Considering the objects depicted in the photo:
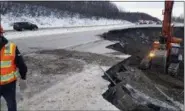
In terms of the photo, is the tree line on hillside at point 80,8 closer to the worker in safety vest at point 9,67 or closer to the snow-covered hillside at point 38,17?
the snow-covered hillside at point 38,17

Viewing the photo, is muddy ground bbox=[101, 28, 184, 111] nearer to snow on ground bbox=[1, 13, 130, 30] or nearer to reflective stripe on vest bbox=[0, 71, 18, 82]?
reflective stripe on vest bbox=[0, 71, 18, 82]

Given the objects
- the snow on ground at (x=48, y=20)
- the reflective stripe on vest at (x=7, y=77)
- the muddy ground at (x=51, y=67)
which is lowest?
the snow on ground at (x=48, y=20)

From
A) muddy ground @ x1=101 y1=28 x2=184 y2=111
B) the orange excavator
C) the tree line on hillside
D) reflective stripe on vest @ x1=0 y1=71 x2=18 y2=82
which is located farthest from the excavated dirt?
the tree line on hillside

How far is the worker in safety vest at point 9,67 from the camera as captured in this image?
5.99m

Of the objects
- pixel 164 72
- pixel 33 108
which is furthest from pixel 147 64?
pixel 33 108

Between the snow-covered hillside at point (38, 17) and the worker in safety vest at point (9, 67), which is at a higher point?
the worker in safety vest at point (9, 67)

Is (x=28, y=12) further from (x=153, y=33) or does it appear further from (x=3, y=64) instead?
(x=3, y=64)

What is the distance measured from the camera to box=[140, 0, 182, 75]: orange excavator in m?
16.1

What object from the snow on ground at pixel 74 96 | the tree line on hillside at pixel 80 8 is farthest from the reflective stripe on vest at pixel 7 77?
the tree line on hillside at pixel 80 8

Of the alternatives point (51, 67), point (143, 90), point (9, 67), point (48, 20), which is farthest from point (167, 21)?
point (48, 20)

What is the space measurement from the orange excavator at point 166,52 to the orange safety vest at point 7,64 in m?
10.6

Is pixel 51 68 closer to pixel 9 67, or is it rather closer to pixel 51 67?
pixel 51 67

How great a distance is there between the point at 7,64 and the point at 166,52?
36.4 feet

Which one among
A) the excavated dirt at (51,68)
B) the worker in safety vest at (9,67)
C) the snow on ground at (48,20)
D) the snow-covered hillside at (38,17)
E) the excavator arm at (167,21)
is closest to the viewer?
the worker in safety vest at (9,67)
